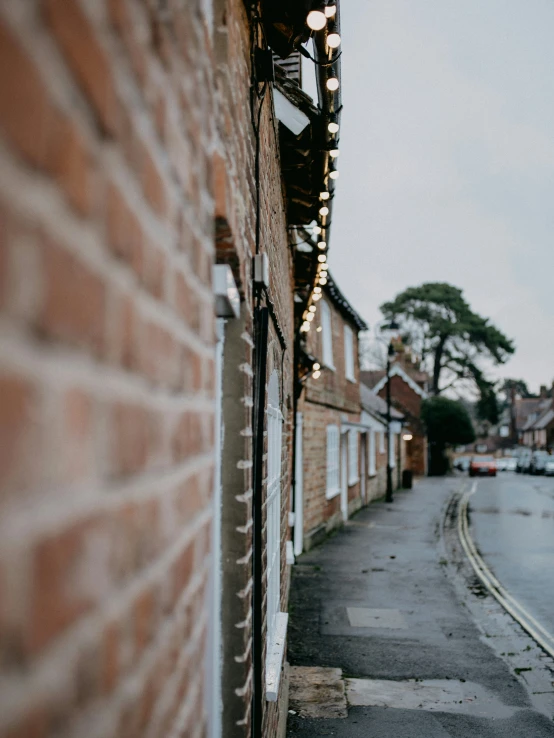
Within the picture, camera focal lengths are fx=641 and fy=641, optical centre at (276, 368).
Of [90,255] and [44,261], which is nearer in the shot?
[44,261]

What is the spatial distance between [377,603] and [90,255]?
394 inches

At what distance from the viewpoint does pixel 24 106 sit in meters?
0.67

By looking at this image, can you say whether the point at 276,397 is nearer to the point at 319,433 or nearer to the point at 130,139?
the point at 130,139

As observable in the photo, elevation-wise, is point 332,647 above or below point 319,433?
below

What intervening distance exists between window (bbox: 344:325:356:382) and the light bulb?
16.2 meters

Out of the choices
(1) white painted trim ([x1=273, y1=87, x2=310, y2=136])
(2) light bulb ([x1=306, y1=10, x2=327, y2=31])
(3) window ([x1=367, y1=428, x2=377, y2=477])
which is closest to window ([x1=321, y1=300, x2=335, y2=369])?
(3) window ([x1=367, y1=428, x2=377, y2=477])

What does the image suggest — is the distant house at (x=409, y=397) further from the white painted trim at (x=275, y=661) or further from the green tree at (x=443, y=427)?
the white painted trim at (x=275, y=661)

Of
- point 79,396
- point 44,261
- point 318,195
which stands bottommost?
point 79,396

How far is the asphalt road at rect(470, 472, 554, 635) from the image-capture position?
430 inches

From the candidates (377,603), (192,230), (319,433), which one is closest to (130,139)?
(192,230)

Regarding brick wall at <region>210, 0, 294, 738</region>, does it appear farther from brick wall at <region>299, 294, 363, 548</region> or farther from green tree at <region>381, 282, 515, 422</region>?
green tree at <region>381, 282, 515, 422</region>

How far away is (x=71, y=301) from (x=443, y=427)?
4701 cm

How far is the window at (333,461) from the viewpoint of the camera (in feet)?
53.7

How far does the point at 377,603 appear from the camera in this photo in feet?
32.5
